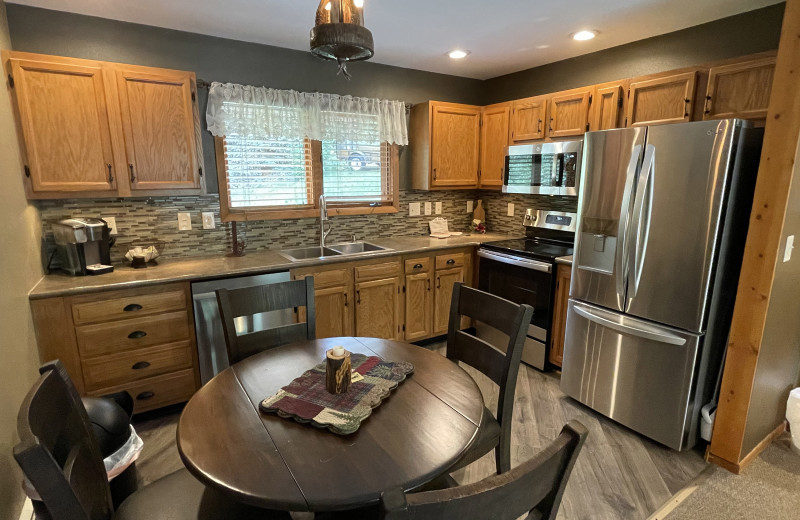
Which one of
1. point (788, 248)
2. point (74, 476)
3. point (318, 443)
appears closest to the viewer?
point (74, 476)

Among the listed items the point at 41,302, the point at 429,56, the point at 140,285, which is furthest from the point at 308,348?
the point at 429,56

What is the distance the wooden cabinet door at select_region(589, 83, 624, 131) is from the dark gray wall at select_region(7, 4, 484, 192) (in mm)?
1485

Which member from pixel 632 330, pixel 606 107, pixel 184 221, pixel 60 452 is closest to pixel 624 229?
pixel 632 330

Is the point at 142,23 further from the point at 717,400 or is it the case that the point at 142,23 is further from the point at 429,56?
the point at 717,400

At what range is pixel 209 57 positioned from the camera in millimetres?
2863

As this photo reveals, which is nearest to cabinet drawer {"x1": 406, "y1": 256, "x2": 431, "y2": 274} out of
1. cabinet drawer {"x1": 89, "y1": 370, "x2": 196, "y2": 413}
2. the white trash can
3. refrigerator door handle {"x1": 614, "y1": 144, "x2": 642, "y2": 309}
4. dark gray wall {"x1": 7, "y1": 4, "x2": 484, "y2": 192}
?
dark gray wall {"x1": 7, "y1": 4, "x2": 484, "y2": 192}

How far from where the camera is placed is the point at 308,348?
67.2 inches

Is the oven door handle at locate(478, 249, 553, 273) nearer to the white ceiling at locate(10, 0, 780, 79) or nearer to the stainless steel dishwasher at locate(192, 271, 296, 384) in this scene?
the white ceiling at locate(10, 0, 780, 79)

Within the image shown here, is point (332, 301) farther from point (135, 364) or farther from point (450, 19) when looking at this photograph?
point (450, 19)

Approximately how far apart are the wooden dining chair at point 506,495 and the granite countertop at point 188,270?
7.20 feet

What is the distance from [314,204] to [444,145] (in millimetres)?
1271

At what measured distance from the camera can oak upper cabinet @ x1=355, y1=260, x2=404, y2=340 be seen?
123 inches

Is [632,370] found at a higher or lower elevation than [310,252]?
lower

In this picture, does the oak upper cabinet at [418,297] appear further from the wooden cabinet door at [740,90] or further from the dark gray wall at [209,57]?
the wooden cabinet door at [740,90]
